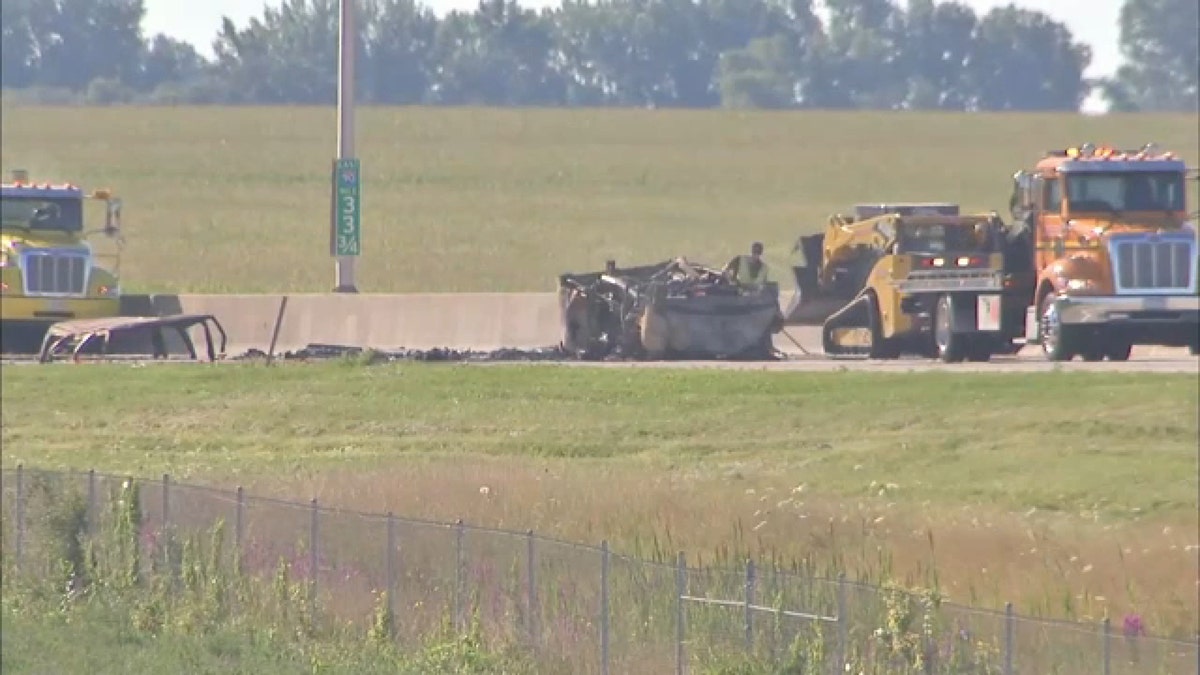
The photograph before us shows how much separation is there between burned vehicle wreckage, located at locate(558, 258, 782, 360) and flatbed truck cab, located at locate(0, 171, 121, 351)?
8358mm

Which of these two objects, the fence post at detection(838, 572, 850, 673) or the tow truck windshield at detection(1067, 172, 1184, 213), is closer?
the fence post at detection(838, 572, 850, 673)

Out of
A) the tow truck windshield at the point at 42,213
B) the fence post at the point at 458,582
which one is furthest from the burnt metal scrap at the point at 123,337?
the fence post at the point at 458,582

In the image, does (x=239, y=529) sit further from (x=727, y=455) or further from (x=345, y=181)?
(x=345, y=181)

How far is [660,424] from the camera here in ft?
95.7

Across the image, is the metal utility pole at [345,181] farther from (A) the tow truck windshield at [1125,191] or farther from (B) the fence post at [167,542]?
(B) the fence post at [167,542]

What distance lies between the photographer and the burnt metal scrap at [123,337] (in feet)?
124

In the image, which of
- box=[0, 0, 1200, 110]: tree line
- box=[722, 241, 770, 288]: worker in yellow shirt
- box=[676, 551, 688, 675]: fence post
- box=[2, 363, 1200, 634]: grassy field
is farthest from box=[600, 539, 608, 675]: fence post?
box=[0, 0, 1200, 110]: tree line

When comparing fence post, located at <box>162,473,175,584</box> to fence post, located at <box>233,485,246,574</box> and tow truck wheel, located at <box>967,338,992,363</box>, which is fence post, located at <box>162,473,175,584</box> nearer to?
fence post, located at <box>233,485,246,574</box>

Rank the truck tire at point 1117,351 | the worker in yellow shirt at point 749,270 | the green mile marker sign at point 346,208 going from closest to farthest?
1. the truck tire at point 1117,351
2. the worker in yellow shirt at point 749,270
3. the green mile marker sign at point 346,208

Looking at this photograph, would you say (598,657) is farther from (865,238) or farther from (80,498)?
(865,238)

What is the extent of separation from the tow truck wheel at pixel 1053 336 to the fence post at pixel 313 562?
14.7 metres

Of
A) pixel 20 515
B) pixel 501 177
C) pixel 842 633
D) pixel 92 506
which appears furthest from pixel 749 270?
pixel 501 177

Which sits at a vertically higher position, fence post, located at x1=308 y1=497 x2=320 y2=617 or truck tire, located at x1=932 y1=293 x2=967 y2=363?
truck tire, located at x1=932 y1=293 x2=967 y2=363

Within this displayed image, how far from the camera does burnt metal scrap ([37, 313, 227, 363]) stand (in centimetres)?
3772
